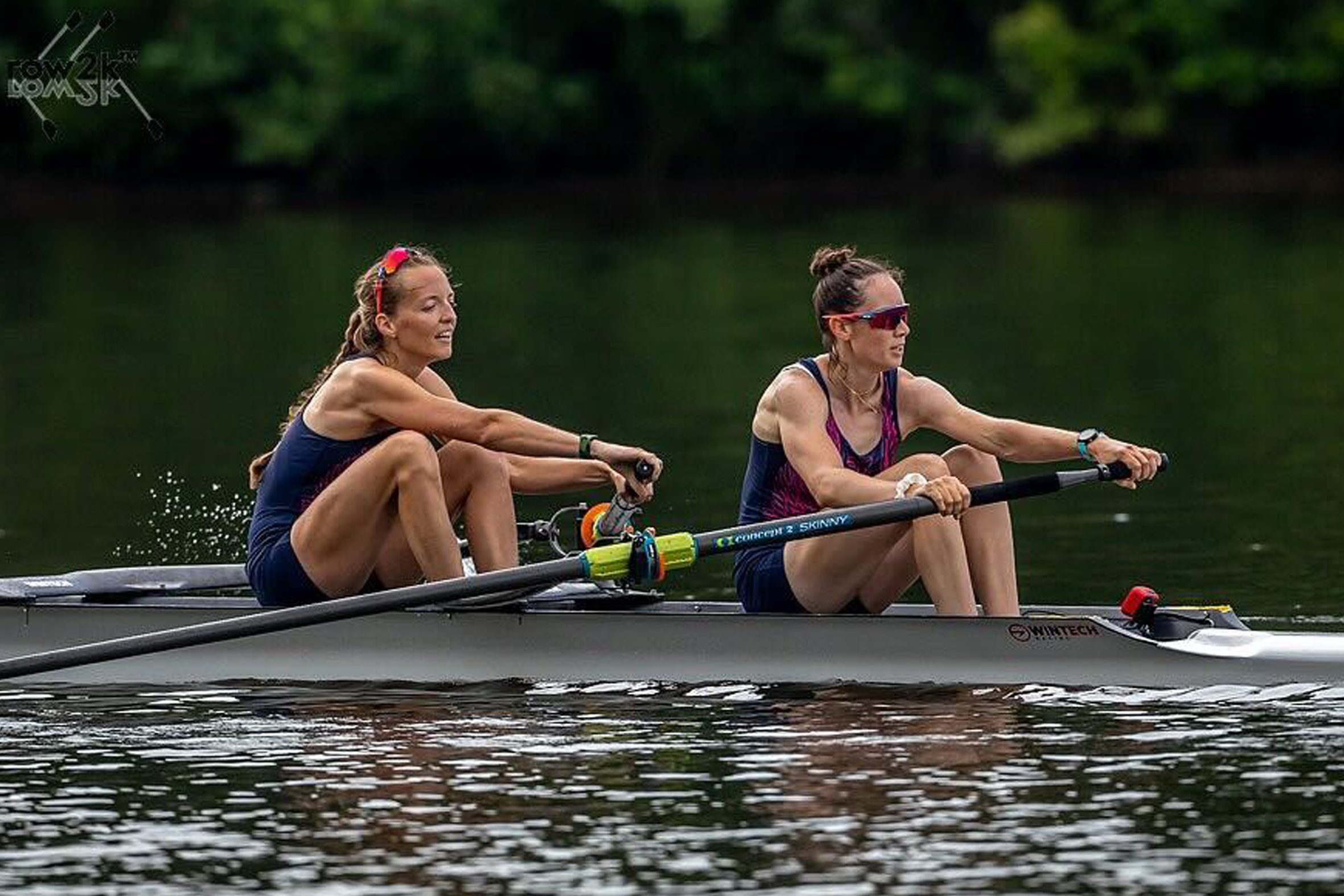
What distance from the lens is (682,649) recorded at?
454 inches

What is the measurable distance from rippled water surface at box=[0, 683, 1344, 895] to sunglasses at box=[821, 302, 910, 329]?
4.89ft

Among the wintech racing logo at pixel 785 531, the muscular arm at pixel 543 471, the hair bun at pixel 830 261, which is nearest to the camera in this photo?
the wintech racing logo at pixel 785 531

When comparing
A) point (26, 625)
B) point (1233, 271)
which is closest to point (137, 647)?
point (26, 625)

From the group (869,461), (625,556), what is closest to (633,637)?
(625,556)

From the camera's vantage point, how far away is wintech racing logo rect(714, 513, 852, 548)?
35.7 ft

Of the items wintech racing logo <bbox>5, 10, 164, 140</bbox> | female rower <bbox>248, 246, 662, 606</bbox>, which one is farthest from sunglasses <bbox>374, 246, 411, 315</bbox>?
wintech racing logo <bbox>5, 10, 164, 140</bbox>

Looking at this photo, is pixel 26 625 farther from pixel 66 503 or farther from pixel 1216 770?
pixel 66 503

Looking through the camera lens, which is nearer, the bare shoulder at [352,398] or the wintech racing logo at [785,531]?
the wintech racing logo at [785,531]

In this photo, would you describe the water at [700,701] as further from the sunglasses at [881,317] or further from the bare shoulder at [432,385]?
the sunglasses at [881,317]

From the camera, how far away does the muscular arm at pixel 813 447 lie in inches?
438

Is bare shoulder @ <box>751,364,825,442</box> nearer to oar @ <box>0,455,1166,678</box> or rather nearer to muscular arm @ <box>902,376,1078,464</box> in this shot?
muscular arm @ <box>902,376,1078,464</box>

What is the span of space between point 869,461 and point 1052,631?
1033mm

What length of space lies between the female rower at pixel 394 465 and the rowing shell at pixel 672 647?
0.89 ft

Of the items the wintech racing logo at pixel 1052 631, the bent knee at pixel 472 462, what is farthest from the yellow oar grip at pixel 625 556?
the wintech racing logo at pixel 1052 631
